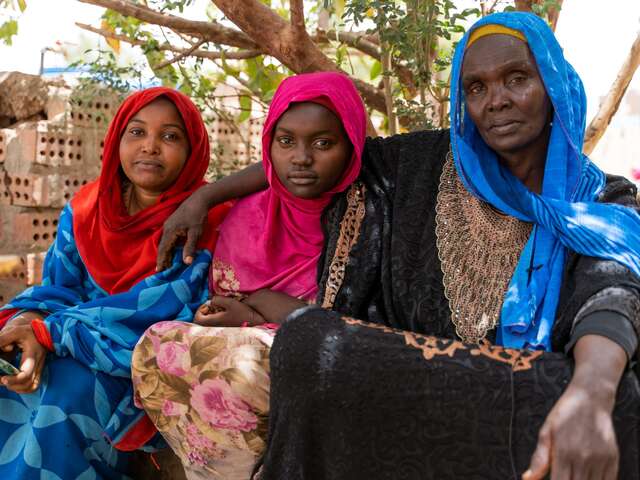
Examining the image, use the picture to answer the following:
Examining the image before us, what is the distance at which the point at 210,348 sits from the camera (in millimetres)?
2295

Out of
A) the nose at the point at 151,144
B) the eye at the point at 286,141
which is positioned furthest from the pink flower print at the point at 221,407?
the nose at the point at 151,144

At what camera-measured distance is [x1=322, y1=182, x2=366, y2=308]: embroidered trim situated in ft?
8.16

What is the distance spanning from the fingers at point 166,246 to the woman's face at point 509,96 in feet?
3.78

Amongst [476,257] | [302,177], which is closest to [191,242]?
[302,177]

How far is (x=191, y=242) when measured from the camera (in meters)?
2.77

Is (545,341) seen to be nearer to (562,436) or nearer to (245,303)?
(562,436)

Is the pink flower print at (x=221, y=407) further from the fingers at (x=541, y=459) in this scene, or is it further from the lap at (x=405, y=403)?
the fingers at (x=541, y=459)

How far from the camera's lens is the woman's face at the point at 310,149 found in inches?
101

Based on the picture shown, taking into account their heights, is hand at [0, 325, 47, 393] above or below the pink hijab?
below

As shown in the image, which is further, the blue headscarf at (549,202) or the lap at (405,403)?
the blue headscarf at (549,202)

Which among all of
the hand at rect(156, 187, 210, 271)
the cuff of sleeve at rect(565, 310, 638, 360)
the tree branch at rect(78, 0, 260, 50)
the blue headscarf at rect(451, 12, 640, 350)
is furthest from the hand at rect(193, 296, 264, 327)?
the tree branch at rect(78, 0, 260, 50)

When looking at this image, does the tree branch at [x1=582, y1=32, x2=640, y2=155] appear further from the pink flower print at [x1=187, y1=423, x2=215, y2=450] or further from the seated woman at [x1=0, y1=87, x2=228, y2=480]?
the pink flower print at [x1=187, y1=423, x2=215, y2=450]

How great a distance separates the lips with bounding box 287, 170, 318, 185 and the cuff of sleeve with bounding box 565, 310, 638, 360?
1.02 metres

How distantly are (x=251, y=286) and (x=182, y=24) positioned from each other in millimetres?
1798
